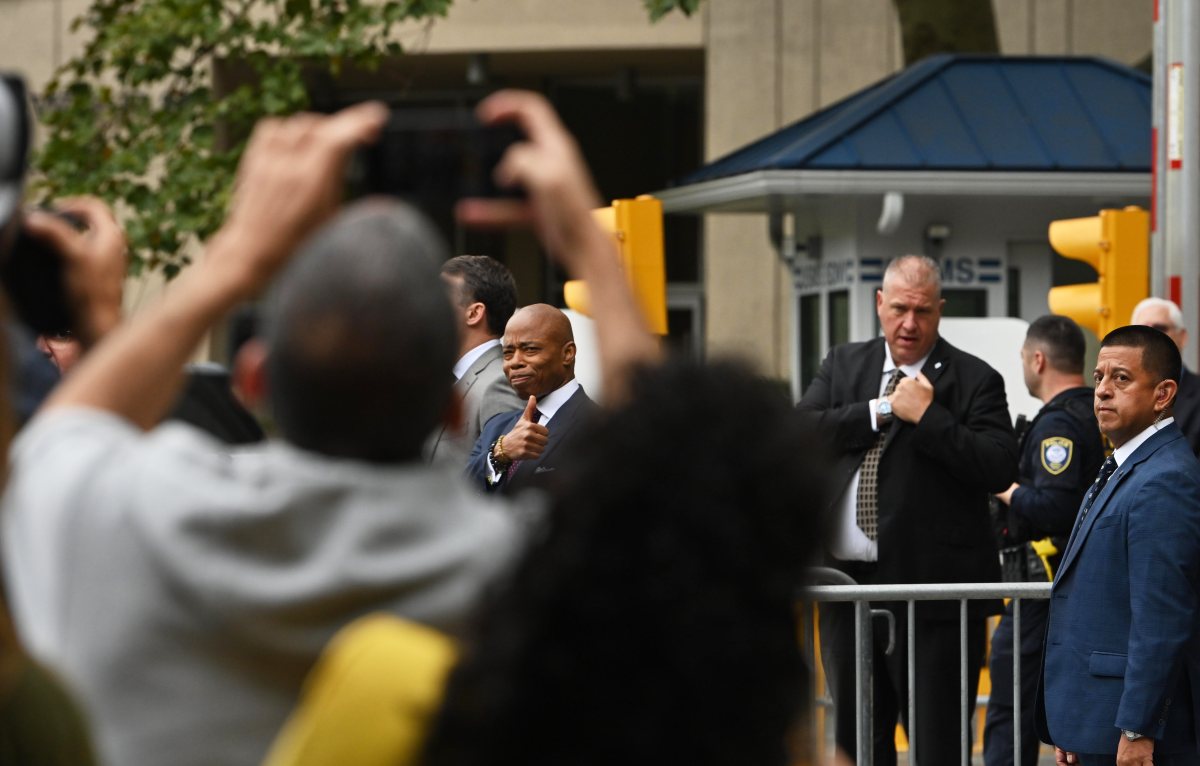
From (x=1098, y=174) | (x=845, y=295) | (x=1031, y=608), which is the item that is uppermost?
(x=1098, y=174)

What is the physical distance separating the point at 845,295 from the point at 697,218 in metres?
9.14

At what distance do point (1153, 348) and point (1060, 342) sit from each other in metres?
2.09

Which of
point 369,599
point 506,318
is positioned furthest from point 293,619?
point 506,318

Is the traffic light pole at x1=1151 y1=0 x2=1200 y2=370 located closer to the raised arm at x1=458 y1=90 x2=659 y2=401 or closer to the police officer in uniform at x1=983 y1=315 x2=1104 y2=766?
the police officer in uniform at x1=983 y1=315 x2=1104 y2=766

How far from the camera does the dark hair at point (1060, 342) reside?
7.61 meters

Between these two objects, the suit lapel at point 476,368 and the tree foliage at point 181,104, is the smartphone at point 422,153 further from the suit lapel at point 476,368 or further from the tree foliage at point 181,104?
the suit lapel at point 476,368

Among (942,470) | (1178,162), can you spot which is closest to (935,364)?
(942,470)

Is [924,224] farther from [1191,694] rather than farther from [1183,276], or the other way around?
[1191,694]

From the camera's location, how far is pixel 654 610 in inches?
63.2

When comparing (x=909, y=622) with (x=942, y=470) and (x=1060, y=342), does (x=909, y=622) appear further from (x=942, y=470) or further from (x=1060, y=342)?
(x=1060, y=342)

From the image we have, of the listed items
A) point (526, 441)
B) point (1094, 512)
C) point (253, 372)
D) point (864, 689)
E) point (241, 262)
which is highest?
point (241, 262)

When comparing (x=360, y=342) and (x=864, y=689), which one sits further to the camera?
(x=864, y=689)

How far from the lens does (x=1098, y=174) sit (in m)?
11.8

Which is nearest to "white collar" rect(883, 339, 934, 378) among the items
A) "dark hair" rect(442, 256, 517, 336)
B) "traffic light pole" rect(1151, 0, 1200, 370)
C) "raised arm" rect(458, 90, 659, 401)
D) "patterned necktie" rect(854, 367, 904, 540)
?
"patterned necktie" rect(854, 367, 904, 540)
